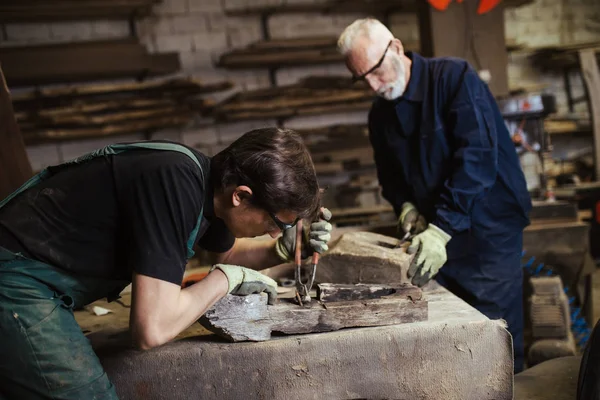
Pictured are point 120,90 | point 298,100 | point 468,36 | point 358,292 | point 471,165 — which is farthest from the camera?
point 298,100

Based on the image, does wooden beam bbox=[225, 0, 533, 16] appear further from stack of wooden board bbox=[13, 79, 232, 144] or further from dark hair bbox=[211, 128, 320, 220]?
dark hair bbox=[211, 128, 320, 220]

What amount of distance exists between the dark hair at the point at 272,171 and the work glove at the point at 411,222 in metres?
1.21

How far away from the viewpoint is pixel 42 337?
169 centimetres

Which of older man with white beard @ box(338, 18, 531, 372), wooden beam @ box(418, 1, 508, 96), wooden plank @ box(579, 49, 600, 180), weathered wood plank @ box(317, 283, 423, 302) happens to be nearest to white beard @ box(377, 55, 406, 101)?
older man with white beard @ box(338, 18, 531, 372)

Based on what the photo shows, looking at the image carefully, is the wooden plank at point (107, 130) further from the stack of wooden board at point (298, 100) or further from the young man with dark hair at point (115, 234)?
the young man with dark hair at point (115, 234)

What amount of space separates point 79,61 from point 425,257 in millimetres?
4336

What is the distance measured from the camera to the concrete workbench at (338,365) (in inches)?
81.2

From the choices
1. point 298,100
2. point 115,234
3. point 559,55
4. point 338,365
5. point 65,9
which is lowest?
point 338,365

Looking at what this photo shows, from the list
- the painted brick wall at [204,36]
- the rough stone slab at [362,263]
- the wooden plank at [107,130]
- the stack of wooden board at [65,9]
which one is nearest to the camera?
the rough stone slab at [362,263]

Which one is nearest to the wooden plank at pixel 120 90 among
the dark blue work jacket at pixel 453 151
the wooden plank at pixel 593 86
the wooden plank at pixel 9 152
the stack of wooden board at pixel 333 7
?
the stack of wooden board at pixel 333 7

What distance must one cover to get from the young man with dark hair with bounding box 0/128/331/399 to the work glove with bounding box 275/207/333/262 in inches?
17.5

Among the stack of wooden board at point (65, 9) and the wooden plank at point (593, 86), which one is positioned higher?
the stack of wooden board at point (65, 9)

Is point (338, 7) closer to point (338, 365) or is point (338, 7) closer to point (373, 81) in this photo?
point (373, 81)

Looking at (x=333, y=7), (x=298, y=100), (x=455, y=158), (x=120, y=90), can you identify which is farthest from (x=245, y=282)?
(x=333, y=7)
